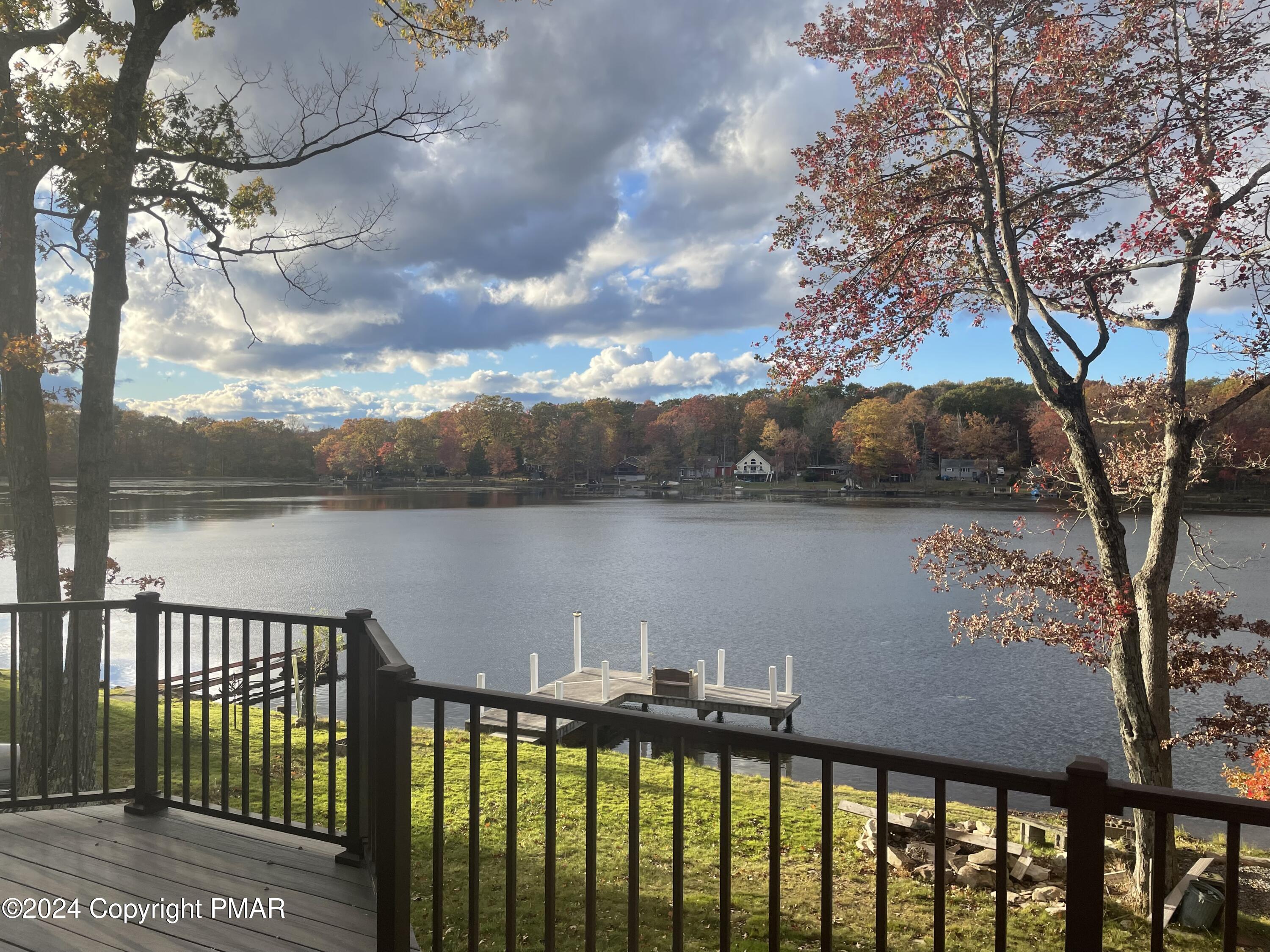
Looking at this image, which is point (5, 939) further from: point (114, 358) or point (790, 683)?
point (790, 683)

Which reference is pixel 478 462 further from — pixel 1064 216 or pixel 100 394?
pixel 1064 216

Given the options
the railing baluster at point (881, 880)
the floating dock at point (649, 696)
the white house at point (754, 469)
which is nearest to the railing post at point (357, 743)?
the railing baluster at point (881, 880)

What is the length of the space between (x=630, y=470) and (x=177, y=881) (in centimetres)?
10239

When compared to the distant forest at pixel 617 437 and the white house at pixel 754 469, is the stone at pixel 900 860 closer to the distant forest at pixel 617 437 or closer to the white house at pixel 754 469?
the distant forest at pixel 617 437

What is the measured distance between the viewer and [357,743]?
2.96 metres

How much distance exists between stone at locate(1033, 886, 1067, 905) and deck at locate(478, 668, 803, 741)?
21.2ft

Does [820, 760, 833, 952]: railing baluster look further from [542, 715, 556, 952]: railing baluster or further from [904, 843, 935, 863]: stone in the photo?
[904, 843, 935, 863]: stone

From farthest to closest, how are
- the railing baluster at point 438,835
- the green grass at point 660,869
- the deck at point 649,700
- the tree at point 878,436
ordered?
the tree at point 878,436 < the deck at point 649,700 < the green grass at point 660,869 < the railing baluster at point 438,835

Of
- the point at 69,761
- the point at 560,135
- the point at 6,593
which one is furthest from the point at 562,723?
the point at 6,593

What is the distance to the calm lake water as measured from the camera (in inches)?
530

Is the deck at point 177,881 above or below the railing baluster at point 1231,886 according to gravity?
below

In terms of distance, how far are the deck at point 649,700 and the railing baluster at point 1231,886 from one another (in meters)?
11.0

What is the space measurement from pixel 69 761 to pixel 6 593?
21489 mm

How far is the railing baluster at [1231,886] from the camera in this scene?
55.3 inches
